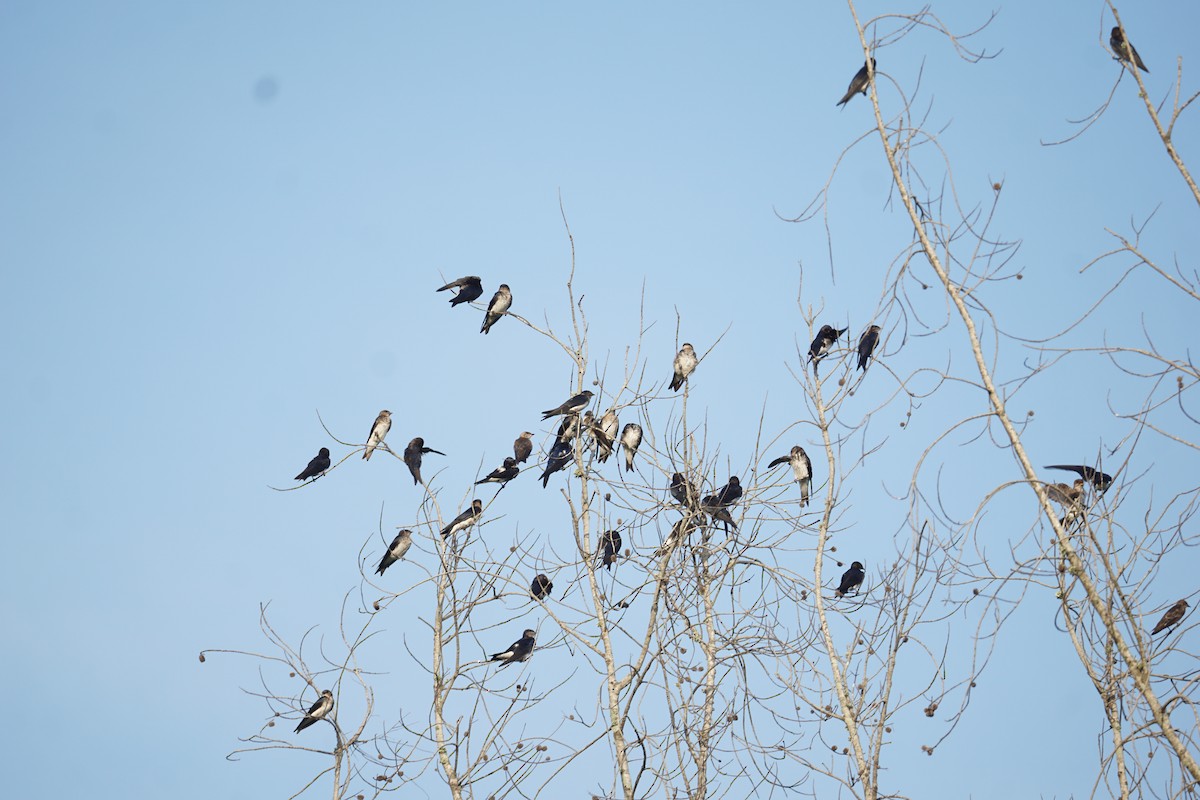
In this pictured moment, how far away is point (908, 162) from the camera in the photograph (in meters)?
5.81

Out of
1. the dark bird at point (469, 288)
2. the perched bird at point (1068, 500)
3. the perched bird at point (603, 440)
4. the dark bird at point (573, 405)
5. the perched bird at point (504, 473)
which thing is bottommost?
the perched bird at point (1068, 500)

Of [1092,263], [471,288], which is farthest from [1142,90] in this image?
[471,288]

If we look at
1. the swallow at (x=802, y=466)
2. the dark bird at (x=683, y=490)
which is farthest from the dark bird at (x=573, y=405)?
the swallow at (x=802, y=466)

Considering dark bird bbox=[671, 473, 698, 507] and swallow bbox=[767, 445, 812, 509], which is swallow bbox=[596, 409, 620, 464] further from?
swallow bbox=[767, 445, 812, 509]

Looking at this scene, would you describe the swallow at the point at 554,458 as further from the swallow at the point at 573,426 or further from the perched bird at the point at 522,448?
the perched bird at the point at 522,448

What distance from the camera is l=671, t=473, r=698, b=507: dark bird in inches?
296

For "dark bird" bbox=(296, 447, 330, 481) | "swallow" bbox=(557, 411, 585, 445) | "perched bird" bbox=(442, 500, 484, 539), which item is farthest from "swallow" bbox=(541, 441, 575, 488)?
"dark bird" bbox=(296, 447, 330, 481)

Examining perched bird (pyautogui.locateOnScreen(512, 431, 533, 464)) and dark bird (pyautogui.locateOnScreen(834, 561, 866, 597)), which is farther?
perched bird (pyautogui.locateOnScreen(512, 431, 533, 464))

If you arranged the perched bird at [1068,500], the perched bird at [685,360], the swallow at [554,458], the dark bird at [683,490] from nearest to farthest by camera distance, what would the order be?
the perched bird at [1068,500]
the dark bird at [683,490]
the swallow at [554,458]
the perched bird at [685,360]

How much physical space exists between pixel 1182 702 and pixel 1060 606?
64cm

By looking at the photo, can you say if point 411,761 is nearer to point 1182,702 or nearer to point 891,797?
point 891,797

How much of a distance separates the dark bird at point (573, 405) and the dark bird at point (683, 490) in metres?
0.83

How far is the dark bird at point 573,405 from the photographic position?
27.5 feet

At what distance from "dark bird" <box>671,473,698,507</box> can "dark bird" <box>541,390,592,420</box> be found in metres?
0.83
